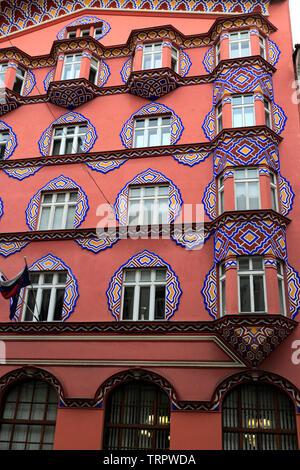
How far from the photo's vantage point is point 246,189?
17188 mm

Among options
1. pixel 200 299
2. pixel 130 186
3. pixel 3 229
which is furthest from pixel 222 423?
pixel 3 229

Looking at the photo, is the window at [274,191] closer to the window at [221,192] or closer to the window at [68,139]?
the window at [221,192]

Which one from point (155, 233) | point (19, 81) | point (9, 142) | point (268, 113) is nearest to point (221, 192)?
point (155, 233)

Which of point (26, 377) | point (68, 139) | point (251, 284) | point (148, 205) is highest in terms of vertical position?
point (68, 139)

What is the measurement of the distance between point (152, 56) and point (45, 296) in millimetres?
11511

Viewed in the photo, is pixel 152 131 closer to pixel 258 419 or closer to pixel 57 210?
pixel 57 210

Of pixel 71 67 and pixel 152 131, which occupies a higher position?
pixel 71 67

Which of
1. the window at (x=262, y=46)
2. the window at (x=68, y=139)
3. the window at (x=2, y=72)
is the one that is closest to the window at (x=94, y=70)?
the window at (x=68, y=139)

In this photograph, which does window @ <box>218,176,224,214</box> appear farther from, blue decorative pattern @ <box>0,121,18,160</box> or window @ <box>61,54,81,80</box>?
blue decorative pattern @ <box>0,121,18,160</box>

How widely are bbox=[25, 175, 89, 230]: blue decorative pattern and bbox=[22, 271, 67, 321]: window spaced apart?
210cm

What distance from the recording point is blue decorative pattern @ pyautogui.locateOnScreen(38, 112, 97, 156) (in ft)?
67.6

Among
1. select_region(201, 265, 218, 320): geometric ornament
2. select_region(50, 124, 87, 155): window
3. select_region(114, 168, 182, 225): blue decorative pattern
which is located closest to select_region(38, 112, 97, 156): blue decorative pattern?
select_region(50, 124, 87, 155): window

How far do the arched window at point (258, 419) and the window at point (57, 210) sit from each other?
29.2 feet

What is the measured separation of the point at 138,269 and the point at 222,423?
5.85 m
